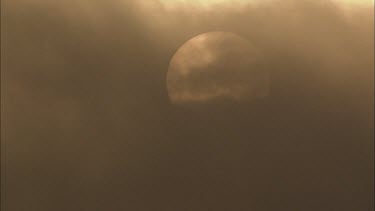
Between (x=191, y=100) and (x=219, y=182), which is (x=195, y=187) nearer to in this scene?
(x=219, y=182)

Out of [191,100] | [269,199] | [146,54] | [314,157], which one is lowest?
[269,199]

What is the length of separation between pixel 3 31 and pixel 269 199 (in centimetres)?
303

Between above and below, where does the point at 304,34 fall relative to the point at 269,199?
above

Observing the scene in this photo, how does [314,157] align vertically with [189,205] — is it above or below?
above

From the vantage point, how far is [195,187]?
5102 mm

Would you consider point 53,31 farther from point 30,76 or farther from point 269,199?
point 269,199

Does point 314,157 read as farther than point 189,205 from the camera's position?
Yes

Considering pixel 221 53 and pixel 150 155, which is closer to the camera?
pixel 150 155

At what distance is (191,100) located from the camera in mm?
5348

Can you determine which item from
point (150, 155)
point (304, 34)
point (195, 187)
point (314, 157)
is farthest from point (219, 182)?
point (304, 34)

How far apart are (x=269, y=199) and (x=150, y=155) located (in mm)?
1267

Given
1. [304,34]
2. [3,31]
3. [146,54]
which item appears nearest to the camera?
[3,31]

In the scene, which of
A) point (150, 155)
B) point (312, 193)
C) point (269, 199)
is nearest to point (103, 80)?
point (150, 155)

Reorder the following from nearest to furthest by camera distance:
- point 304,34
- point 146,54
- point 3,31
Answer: point 3,31, point 146,54, point 304,34
